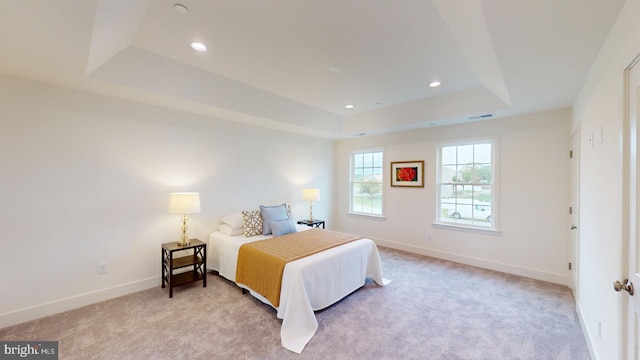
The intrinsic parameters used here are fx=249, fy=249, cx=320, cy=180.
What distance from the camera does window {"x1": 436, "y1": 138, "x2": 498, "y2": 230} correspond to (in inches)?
155

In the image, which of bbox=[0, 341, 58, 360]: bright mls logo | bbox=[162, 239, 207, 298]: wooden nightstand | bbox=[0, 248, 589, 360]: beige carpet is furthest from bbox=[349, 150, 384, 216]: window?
bbox=[0, 341, 58, 360]: bright mls logo

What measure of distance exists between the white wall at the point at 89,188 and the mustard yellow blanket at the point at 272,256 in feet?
3.90

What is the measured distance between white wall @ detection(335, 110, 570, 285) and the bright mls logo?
4756 mm

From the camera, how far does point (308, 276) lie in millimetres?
2498

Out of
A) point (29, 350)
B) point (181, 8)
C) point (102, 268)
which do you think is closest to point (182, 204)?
point (102, 268)

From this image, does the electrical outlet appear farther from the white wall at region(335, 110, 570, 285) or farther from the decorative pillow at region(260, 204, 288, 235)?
the white wall at region(335, 110, 570, 285)

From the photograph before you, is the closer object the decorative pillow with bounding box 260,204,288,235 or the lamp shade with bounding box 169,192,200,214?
the lamp shade with bounding box 169,192,200,214

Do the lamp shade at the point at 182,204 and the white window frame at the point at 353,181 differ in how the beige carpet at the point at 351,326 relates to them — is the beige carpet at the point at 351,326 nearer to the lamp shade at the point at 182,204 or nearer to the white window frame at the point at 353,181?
the lamp shade at the point at 182,204

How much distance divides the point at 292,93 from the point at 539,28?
2.83m

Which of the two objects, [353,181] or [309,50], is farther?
[353,181]

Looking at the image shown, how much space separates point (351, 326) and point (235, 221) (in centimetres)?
221

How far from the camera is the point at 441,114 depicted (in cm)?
387

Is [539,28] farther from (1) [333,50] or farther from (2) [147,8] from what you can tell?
(2) [147,8]

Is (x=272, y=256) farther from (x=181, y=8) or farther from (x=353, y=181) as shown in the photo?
(x=353, y=181)
